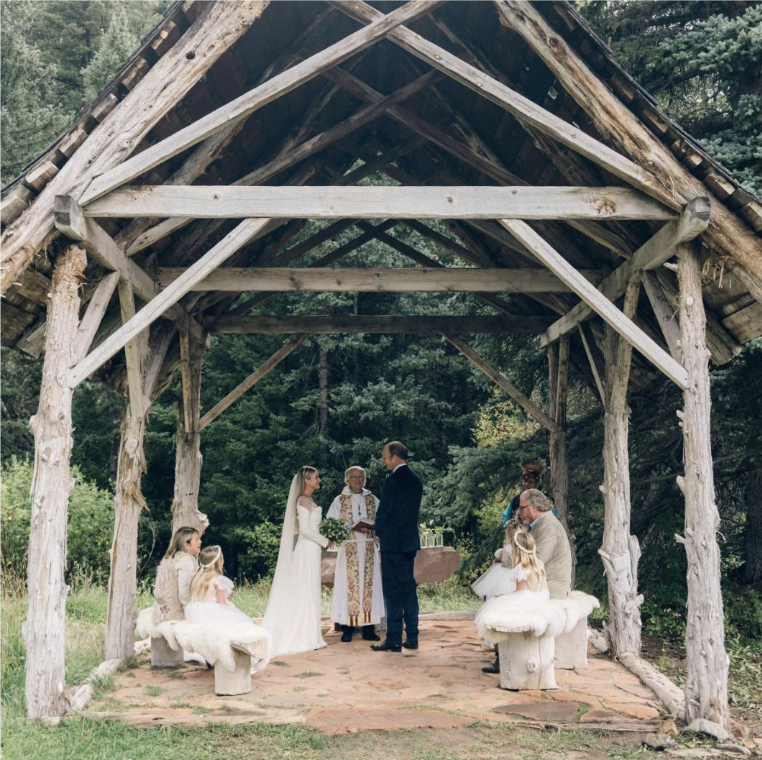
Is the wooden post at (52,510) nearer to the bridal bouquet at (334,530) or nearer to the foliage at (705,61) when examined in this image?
the bridal bouquet at (334,530)

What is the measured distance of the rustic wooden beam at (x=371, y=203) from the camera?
20.5 feet

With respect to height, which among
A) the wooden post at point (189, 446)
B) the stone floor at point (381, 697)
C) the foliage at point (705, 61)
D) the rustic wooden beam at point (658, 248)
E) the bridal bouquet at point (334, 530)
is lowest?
the stone floor at point (381, 697)

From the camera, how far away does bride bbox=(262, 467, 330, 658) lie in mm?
8156

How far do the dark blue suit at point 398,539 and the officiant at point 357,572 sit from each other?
0.62m

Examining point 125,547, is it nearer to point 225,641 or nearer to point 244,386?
point 225,641

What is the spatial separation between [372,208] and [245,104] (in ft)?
A: 3.91

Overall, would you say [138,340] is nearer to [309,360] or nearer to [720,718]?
[720,718]

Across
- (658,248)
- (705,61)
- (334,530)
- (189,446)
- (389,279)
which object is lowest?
(334,530)

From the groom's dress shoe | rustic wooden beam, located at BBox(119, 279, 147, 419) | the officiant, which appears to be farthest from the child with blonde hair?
rustic wooden beam, located at BBox(119, 279, 147, 419)

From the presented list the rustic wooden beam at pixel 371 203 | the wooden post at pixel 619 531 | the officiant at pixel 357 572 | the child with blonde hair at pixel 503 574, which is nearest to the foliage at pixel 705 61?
the wooden post at pixel 619 531

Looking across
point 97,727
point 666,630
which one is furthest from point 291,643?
point 666,630

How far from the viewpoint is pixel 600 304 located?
20.5 feet

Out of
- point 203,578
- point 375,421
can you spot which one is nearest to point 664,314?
point 203,578

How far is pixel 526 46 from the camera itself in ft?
22.6
